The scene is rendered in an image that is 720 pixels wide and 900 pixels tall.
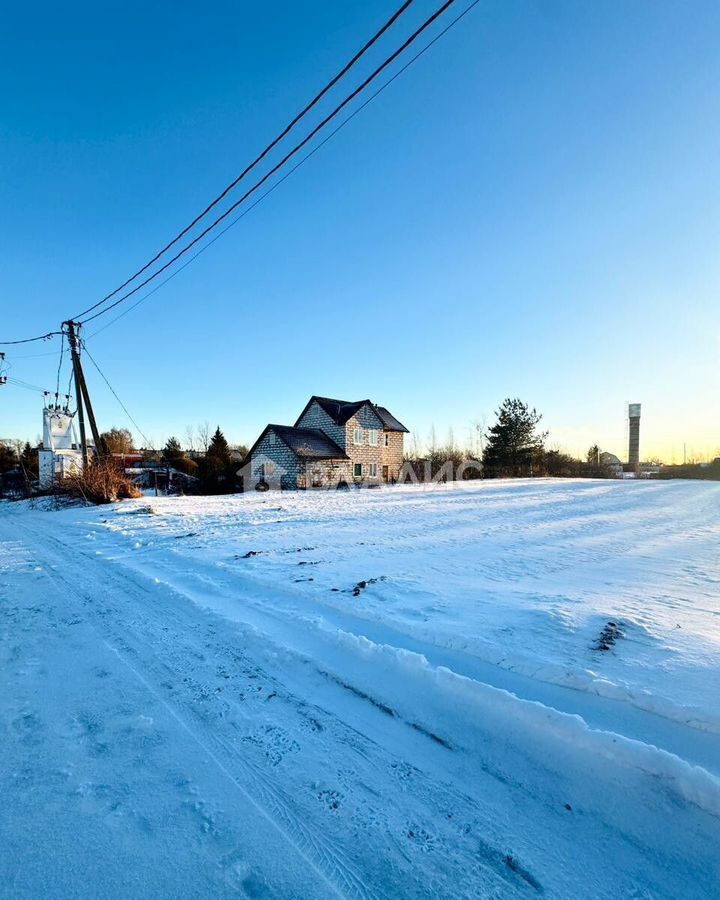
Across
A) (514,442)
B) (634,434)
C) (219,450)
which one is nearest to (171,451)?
(219,450)

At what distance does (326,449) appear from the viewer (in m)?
24.5

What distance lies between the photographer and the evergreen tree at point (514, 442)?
34500 mm

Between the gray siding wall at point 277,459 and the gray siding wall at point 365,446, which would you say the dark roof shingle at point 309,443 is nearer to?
the gray siding wall at point 277,459

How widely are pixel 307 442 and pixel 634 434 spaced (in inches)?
1953

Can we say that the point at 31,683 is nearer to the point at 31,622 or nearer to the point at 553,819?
the point at 31,622

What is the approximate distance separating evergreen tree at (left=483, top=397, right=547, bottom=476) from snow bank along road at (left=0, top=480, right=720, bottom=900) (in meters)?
31.1

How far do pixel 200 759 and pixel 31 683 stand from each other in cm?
161

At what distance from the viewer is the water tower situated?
170 ft

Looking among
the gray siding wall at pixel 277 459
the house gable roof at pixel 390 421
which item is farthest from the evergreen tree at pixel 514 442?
the gray siding wall at pixel 277 459

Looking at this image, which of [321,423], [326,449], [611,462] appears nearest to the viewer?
[326,449]

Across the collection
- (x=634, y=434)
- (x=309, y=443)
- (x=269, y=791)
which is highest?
(x=634, y=434)

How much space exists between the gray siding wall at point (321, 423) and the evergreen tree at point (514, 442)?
618 inches

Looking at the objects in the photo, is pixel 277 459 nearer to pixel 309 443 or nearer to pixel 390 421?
pixel 309 443

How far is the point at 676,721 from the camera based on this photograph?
2.28 m
